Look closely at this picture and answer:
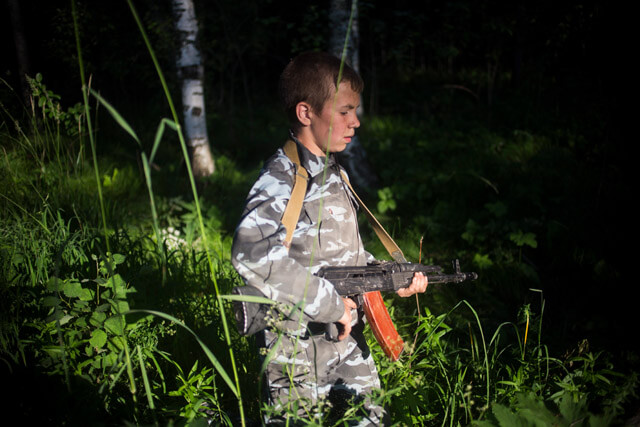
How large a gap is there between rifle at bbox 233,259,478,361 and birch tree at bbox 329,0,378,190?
8.83 feet

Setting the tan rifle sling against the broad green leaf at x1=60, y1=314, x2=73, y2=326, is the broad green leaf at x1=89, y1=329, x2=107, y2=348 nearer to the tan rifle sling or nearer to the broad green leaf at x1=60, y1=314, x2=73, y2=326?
the broad green leaf at x1=60, y1=314, x2=73, y2=326

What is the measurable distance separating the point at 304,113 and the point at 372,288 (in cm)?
84

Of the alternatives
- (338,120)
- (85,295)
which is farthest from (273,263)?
(85,295)

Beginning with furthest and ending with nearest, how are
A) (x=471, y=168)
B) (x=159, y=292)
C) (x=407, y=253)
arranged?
(x=471, y=168) < (x=407, y=253) < (x=159, y=292)

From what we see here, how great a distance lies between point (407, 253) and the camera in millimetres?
3346

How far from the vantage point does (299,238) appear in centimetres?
171

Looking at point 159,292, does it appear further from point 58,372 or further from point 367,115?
point 367,115

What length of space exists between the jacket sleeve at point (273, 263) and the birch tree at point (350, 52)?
3032mm

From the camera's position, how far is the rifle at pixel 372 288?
4.86 feet

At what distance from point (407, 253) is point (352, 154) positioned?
75.4 inches

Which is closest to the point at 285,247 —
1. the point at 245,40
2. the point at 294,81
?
the point at 294,81

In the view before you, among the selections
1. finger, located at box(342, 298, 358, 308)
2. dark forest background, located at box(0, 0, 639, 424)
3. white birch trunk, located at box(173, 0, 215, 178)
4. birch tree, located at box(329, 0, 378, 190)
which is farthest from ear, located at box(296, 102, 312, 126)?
white birch trunk, located at box(173, 0, 215, 178)

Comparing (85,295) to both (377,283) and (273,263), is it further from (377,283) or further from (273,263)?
(377,283)

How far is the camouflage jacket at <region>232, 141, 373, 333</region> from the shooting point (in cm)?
144
